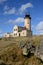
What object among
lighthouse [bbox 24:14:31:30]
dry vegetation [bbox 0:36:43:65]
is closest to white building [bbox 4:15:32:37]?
lighthouse [bbox 24:14:31:30]

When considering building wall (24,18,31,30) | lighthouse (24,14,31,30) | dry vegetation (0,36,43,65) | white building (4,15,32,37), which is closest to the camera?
dry vegetation (0,36,43,65)

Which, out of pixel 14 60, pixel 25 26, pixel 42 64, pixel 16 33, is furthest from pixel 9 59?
pixel 25 26

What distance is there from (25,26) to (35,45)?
43730 millimetres

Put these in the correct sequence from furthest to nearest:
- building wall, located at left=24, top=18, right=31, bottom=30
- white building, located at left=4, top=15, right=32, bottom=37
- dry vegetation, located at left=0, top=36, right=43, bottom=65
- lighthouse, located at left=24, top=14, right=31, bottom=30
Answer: lighthouse, located at left=24, top=14, right=31, bottom=30
building wall, located at left=24, top=18, right=31, bottom=30
white building, located at left=4, top=15, right=32, bottom=37
dry vegetation, located at left=0, top=36, right=43, bottom=65

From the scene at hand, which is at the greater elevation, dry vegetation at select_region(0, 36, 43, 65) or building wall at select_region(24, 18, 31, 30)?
building wall at select_region(24, 18, 31, 30)

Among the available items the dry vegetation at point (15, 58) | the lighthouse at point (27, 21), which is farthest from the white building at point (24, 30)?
the dry vegetation at point (15, 58)

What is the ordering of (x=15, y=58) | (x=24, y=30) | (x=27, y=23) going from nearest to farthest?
1. (x=15, y=58)
2. (x=24, y=30)
3. (x=27, y=23)

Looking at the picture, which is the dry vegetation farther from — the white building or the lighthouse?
the lighthouse

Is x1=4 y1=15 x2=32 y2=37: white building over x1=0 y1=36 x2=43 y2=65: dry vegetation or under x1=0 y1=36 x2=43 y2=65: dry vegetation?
over

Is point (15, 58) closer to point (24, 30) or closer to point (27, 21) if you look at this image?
point (24, 30)

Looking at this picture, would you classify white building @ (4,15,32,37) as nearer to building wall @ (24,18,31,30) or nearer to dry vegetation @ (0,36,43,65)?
building wall @ (24,18,31,30)

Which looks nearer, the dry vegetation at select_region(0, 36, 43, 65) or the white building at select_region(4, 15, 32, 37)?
the dry vegetation at select_region(0, 36, 43, 65)

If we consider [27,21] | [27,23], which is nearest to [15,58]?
[27,23]

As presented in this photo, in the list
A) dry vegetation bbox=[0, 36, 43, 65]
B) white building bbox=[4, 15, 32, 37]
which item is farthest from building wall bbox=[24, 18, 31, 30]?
dry vegetation bbox=[0, 36, 43, 65]
